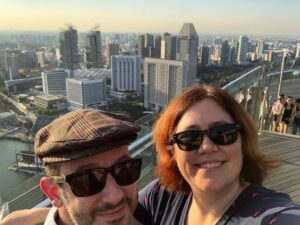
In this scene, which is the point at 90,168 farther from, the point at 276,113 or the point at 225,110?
the point at 276,113

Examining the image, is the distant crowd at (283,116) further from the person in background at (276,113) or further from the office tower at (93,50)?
the office tower at (93,50)

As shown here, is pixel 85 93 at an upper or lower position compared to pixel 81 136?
lower

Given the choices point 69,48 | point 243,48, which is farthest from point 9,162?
point 243,48

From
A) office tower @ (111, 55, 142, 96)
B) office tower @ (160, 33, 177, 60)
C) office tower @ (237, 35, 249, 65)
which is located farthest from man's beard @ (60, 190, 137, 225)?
office tower @ (160, 33, 177, 60)

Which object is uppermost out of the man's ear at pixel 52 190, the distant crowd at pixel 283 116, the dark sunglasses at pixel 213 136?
the dark sunglasses at pixel 213 136

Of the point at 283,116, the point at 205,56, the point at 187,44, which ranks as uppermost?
the point at 283,116

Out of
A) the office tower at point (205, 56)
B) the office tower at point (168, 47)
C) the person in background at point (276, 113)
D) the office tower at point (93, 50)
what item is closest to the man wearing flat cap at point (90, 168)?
the person in background at point (276, 113)
